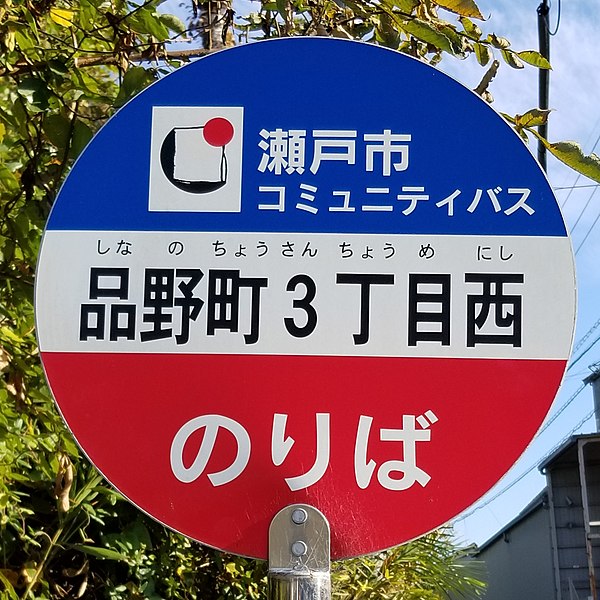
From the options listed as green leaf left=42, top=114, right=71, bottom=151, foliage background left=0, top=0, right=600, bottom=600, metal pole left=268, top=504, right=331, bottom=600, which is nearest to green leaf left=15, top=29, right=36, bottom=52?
foliage background left=0, top=0, right=600, bottom=600

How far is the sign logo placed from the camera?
1128 millimetres

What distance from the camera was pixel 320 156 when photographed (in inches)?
44.0

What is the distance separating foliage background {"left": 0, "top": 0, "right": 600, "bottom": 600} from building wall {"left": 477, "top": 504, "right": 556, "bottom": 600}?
8751mm

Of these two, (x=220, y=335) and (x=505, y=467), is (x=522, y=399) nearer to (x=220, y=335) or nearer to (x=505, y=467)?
(x=505, y=467)

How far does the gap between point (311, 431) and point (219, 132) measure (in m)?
0.37

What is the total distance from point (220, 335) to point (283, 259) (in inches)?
4.5

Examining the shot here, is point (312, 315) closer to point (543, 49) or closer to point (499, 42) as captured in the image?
point (499, 42)

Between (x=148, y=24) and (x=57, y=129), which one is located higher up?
(x=148, y=24)

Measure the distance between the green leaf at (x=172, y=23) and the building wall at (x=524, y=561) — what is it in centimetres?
963

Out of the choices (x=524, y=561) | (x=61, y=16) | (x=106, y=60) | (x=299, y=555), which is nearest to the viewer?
(x=299, y=555)

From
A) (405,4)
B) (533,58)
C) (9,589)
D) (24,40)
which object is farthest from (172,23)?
(9,589)

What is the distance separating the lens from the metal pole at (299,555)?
99cm

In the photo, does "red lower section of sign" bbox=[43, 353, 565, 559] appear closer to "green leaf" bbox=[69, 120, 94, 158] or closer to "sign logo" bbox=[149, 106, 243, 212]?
"sign logo" bbox=[149, 106, 243, 212]

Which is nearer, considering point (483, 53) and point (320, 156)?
point (320, 156)
